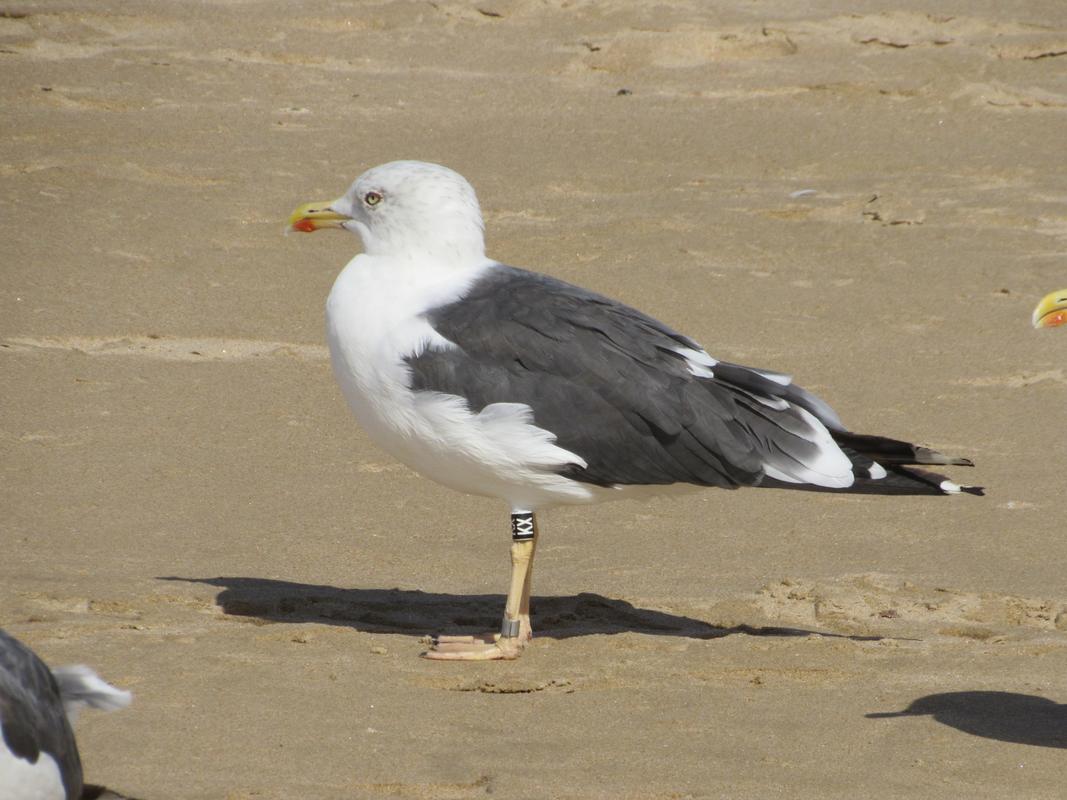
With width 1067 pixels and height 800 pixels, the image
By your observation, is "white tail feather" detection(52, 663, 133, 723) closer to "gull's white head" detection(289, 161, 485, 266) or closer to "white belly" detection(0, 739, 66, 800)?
"white belly" detection(0, 739, 66, 800)

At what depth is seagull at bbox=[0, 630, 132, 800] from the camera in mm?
3814

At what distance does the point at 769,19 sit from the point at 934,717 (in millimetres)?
11266

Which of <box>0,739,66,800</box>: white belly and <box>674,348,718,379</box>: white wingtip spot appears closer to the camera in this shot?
<box>0,739,66,800</box>: white belly

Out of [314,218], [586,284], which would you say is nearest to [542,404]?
[314,218]

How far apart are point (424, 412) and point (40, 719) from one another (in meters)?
2.28

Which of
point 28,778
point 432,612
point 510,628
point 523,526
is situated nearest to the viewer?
point 28,778

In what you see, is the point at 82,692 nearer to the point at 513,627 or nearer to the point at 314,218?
the point at 513,627

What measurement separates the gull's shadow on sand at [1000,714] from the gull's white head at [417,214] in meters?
2.32

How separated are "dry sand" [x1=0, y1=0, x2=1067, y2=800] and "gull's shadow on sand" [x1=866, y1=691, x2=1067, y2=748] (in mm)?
20

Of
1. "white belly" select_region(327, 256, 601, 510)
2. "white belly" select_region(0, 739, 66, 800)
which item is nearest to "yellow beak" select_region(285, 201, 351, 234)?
"white belly" select_region(327, 256, 601, 510)

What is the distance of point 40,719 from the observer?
155 inches

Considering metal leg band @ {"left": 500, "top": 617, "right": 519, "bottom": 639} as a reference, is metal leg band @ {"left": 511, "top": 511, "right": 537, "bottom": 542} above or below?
above

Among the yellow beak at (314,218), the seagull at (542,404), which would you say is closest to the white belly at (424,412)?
the seagull at (542,404)

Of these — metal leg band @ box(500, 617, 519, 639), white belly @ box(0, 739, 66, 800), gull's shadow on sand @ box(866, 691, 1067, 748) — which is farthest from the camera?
metal leg band @ box(500, 617, 519, 639)
